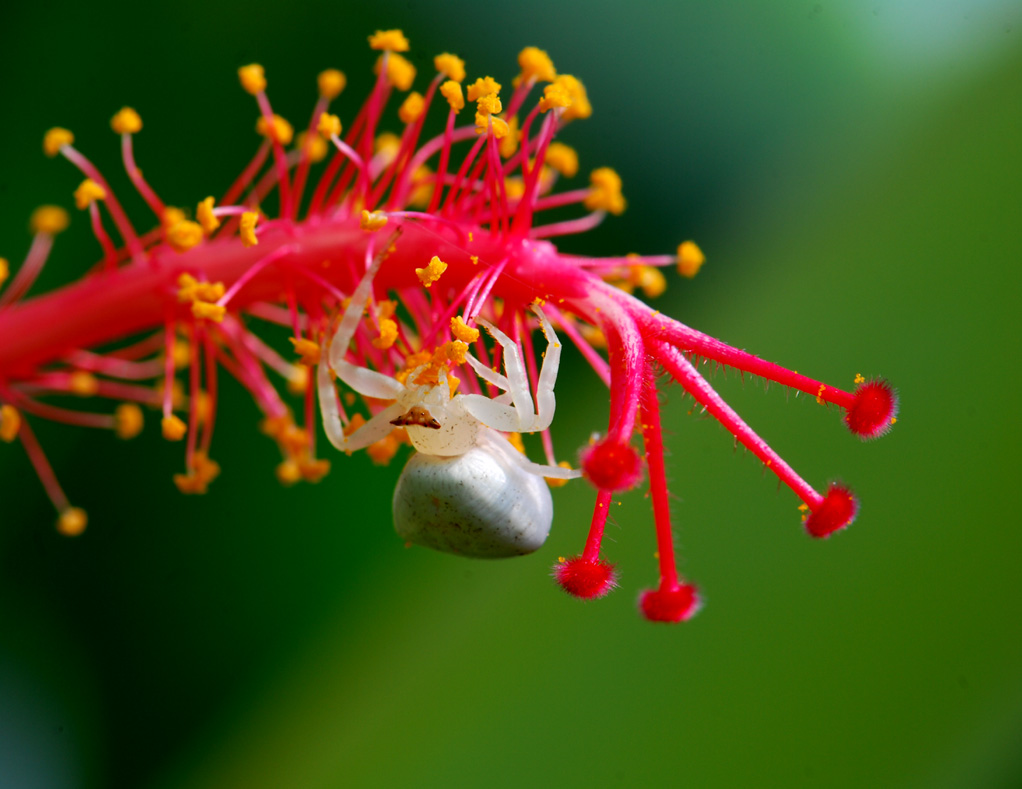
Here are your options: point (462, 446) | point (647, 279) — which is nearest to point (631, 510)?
point (647, 279)

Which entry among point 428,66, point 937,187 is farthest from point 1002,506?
point 428,66

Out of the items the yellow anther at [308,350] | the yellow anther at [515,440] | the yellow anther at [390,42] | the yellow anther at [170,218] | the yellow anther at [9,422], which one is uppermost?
the yellow anther at [390,42]

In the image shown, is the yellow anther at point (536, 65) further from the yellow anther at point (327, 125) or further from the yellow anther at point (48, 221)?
the yellow anther at point (48, 221)

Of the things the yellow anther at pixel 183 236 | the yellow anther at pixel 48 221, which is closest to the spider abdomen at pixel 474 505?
the yellow anther at pixel 183 236

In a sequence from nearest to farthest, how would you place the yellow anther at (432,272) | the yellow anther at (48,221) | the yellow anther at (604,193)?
the yellow anther at (432,272) → the yellow anther at (604,193) → the yellow anther at (48,221)

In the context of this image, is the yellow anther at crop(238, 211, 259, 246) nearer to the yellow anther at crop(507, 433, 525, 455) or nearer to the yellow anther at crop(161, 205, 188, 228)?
the yellow anther at crop(161, 205, 188, 228)
